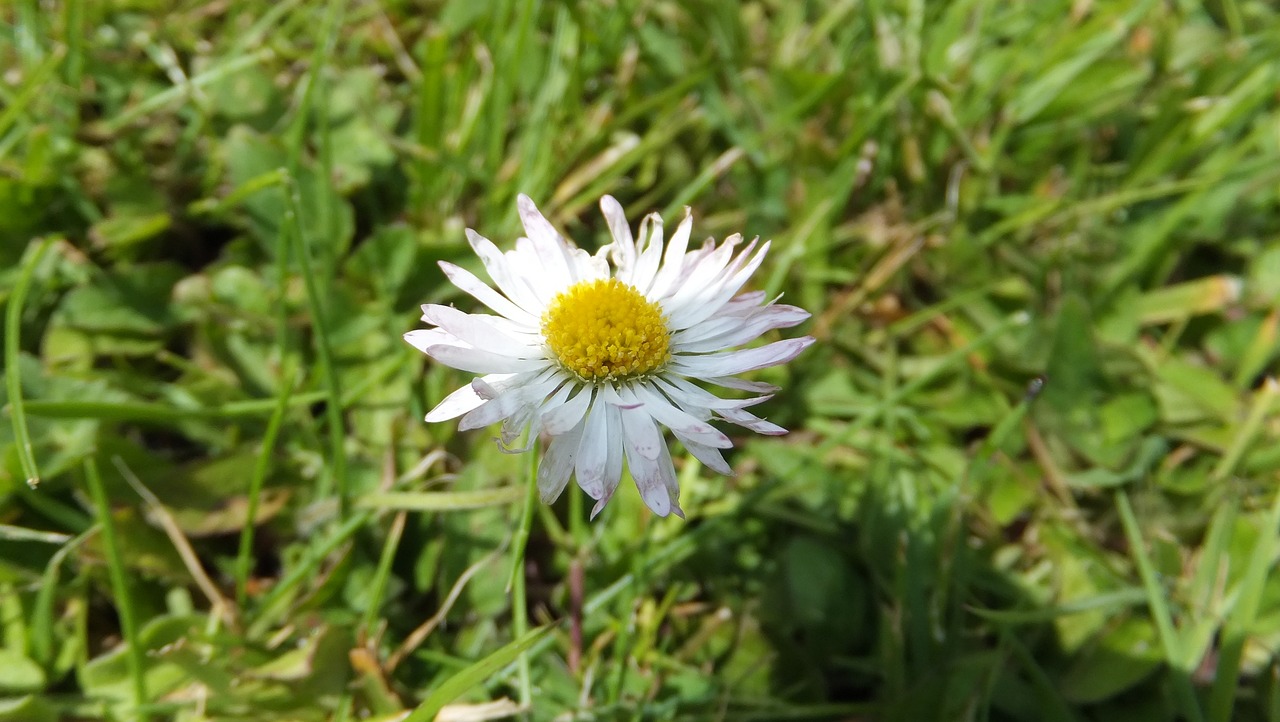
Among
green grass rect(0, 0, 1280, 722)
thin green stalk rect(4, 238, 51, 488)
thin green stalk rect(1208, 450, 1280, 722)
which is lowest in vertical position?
thin green stalk rect(1208, 450, 1280, 722)

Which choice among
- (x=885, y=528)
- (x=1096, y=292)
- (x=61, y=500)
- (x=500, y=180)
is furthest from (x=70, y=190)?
(x=1096, y=292)

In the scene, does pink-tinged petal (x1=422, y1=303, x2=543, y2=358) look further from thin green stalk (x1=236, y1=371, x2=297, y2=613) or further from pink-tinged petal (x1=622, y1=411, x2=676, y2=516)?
thin green stalk (x1=236, y1=371, x2=297, y2=613)

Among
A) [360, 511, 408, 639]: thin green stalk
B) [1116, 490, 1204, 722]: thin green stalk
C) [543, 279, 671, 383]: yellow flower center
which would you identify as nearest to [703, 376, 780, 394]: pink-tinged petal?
[543, 279, 671, 383]: yellow flower center

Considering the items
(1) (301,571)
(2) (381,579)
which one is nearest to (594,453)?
(2) (381,579)

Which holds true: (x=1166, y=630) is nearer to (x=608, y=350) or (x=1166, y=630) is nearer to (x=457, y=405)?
(x=608, y=350)

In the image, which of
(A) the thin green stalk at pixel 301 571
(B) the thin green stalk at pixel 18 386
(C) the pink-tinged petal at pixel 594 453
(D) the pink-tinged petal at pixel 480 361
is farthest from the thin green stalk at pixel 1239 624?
(B) the thin green stalk at pixel 18 386
